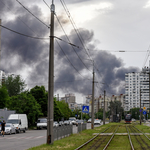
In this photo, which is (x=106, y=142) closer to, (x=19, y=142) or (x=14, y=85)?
(x=19, y=142)

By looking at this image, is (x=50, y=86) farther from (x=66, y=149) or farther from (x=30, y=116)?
(x=30, y=116)

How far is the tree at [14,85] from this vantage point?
10976 centimetres

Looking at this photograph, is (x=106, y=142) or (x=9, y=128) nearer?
(x=106, y=142)

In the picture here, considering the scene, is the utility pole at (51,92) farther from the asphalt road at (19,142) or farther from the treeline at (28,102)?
the treeline at (28,102)

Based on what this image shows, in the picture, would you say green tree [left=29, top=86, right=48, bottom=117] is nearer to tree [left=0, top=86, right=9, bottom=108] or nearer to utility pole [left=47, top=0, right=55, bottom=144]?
tree [left=0, top=86, right=9, bottom=108]

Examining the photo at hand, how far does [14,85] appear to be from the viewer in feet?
362

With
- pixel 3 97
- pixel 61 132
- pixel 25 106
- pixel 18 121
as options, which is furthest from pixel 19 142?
pixel 3 97

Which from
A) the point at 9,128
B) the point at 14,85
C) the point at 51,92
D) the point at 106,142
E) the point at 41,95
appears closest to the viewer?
the point at 51,92

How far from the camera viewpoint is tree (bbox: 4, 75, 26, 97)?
10976 centimetres

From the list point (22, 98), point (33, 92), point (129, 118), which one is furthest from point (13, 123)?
point (129, 118)

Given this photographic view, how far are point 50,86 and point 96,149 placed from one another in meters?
5.50

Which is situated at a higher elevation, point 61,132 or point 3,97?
point 3,97

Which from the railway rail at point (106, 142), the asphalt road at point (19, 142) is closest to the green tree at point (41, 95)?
the asphalt road at point (19, 142)

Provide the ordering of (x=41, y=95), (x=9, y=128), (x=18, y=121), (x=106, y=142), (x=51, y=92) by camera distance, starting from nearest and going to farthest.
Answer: (x=51, y=92) < (x=106, y=142) < (x=9, y=128) < (x=18, y=121) < (x=41, y=95)
